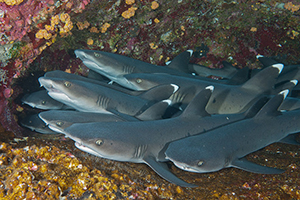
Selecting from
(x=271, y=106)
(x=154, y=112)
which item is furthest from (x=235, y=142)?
(x=154, y=112)

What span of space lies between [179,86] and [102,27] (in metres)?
1.84

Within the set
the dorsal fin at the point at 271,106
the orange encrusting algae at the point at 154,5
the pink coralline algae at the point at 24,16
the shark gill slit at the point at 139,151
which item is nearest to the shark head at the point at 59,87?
the pink coralline algae at the point at 24,16

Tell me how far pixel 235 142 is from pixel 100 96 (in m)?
1.85

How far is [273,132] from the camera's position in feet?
9.00

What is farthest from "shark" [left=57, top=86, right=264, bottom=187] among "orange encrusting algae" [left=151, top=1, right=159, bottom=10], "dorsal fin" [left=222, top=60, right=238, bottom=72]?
"orange encrusting algae" [left=151, top=1, right=159, bottom=10]

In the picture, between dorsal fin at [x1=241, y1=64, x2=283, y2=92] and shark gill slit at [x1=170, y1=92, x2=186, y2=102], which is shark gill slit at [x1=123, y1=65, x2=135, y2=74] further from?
dorsal fin at [x1=241, y1=64, x2=283, y2=92]

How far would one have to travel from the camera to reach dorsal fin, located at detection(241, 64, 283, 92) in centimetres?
328

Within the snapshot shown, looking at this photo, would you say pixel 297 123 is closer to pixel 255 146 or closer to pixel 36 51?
pixel 255 146

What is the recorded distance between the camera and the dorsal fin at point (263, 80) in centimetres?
328

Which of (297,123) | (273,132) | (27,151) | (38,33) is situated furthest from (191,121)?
(38,33)

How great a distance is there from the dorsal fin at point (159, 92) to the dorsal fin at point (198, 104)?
61 cm

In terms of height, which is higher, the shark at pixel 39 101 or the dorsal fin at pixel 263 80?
the shark at pixel 39 101

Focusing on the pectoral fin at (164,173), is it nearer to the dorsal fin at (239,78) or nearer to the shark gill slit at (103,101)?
the shark gill slit at (103,101)

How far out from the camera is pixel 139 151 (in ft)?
7.73
